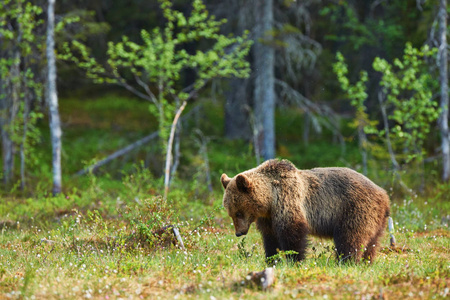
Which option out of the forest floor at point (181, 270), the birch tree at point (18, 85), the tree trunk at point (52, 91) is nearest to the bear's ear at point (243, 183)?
the forest floor at point (181, 270)

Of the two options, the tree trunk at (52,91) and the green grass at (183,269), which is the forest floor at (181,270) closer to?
the green grass at (183,269)

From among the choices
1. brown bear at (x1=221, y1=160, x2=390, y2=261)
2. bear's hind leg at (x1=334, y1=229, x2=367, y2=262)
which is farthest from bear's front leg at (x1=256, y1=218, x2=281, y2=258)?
bear's hind leg at (x1=334, y1=229, x2=367, y2=262)

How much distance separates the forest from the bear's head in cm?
47

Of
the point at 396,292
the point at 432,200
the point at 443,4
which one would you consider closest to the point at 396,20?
the point at 443,4

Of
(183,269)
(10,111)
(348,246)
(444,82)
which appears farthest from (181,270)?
(444,82)

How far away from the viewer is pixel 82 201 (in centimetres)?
1163

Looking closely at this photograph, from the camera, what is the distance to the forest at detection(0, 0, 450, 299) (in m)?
5.76

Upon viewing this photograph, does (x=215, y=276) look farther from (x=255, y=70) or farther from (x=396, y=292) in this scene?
(x=255, y=70)

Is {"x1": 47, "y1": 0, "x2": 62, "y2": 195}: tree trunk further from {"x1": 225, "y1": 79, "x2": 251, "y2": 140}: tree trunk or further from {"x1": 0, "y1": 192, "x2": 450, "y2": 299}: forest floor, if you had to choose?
{"x1": 225, "y1": 79, "x2": 251, "y2": 140}: tree trunk

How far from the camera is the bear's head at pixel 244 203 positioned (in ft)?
22.4

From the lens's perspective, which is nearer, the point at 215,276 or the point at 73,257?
the point at 215,276

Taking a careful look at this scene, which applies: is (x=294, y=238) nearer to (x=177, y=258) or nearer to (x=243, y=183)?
(x=243, y=183)

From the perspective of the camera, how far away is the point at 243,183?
22.1 feet

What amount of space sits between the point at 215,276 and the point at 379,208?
101 inches
